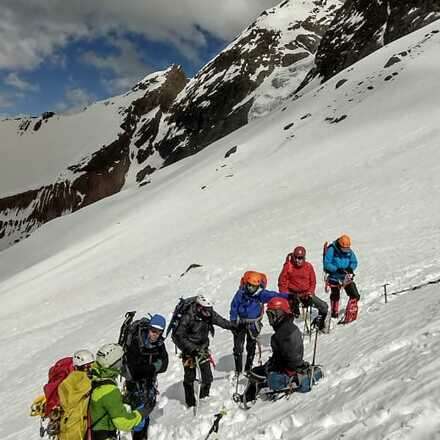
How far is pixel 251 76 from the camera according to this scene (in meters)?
111

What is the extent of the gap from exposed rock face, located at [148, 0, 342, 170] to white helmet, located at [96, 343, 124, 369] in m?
92.7

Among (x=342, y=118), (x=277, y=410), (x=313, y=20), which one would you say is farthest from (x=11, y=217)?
(x=277, y=410)

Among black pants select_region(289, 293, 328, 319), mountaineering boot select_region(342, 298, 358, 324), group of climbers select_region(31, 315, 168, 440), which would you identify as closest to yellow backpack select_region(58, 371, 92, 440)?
group of climbers select_region(31, 315, 168, 440)

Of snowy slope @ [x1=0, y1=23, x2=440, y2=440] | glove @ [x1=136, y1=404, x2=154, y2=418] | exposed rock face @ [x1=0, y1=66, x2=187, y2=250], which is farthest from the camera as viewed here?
exposed rock face @ [x1=0, y1=66, x2=187, y2=250]

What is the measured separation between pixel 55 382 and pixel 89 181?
15690 cm

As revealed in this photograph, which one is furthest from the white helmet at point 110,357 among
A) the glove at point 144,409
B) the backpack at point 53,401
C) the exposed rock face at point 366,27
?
the exposed rock face at point 366,27

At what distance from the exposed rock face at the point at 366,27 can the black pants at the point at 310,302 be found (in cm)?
5639

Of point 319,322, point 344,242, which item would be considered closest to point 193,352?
point 319,322

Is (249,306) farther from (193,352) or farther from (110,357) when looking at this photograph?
(110,357)

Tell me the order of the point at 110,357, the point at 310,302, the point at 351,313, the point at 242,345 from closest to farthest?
the point at 110,357 < the point at 242,345 < the point at 351,313 < the point at 310,302

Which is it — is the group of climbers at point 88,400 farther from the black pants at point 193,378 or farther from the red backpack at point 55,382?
the black pants at point 193,378

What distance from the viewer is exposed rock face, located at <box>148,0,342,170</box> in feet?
329

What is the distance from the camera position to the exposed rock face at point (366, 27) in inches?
2340

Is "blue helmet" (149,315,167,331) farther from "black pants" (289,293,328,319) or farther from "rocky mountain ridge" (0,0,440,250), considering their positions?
"rocky mountain ridge" (0,0,440,250)
